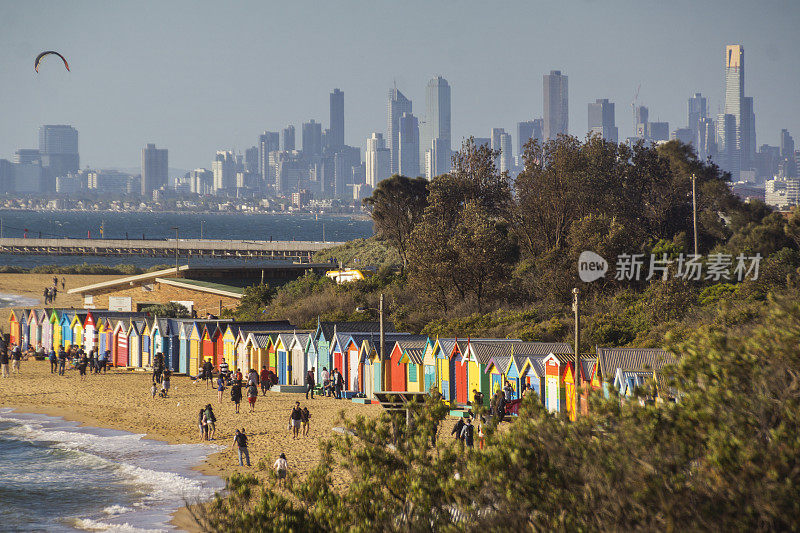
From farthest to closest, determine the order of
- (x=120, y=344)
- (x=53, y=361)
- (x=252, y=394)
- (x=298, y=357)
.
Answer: (x=120, y=344)
(x=53, y=361)
(x=298, y=357)
(x=252, y=394)

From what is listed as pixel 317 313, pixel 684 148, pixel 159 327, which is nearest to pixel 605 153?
pixel 684 148

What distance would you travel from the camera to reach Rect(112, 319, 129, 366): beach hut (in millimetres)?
38438

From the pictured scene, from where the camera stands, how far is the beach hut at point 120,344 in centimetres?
3844

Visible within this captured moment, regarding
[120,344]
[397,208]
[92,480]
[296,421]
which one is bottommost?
[92,480]

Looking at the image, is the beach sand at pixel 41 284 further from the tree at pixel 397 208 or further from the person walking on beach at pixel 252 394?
the person walking on beach at pixel 252 394

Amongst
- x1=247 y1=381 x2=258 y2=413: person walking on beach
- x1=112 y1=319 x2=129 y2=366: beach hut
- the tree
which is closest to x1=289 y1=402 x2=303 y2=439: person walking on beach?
x1=247 y1=381 x2=258 y2=413: person walking on beach

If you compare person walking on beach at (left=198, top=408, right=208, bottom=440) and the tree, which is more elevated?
the tree

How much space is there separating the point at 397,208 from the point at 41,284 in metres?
39.7

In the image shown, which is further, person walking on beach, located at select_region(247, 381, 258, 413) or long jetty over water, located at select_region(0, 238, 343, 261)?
long jetty over water, located at select_region(0, 238, 343, 261)

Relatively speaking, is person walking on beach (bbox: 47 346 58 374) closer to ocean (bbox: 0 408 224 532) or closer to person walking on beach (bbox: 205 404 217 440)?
ocean (bbox: 0 408 224 532)

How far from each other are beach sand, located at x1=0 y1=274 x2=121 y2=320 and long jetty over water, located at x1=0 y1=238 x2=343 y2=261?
1553 inches

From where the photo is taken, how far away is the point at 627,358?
21.2 meters

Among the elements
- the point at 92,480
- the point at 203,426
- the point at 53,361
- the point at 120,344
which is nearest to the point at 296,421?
the point at 203,426

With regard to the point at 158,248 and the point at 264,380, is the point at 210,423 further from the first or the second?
the point at 158,248
